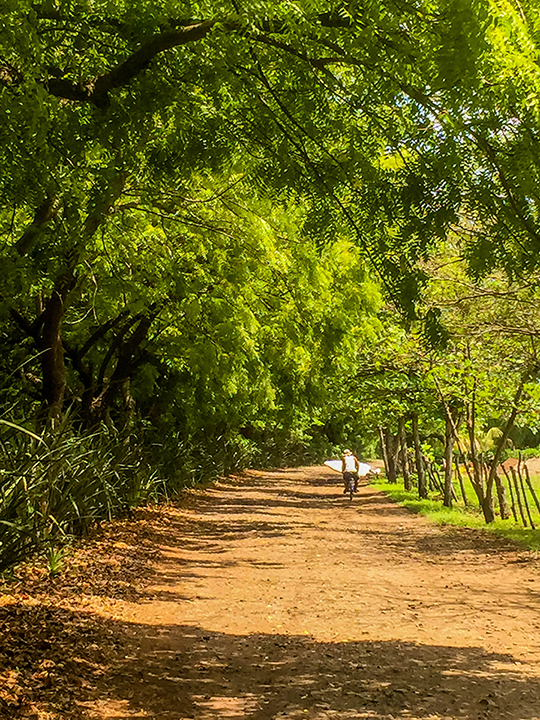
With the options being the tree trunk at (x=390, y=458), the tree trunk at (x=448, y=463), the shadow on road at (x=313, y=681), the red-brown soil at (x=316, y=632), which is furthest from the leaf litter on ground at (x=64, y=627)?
the tree trunk at (x=390, y=458)

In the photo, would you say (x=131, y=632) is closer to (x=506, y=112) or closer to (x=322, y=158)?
(x=322, y=158)

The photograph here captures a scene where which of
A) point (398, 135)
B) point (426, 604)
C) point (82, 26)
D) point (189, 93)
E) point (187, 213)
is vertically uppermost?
point (187, 213)

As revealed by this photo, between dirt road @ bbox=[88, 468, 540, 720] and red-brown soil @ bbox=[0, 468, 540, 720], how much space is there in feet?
0.06

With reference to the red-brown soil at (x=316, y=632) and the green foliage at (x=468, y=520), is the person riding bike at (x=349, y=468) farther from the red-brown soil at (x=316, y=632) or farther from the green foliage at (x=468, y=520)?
the red-brown soil at (x=316, y=632)

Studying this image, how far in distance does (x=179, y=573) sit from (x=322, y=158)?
26.0 ft

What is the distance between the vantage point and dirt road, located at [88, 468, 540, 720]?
210 inches

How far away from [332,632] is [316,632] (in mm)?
156

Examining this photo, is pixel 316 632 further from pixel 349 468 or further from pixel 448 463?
pixel 349 468

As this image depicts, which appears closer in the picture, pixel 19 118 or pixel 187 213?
pixel 19 118

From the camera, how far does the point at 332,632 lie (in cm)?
746

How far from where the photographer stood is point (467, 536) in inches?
610

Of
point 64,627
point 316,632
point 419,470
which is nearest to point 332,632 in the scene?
point 316,632

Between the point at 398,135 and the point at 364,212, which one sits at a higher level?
the point at 398,135

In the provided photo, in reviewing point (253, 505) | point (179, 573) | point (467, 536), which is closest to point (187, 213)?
point (179, 573)
